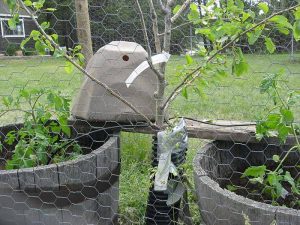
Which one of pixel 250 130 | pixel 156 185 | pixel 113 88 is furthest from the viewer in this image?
pixel 113 88

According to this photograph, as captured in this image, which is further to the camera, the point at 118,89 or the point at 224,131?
the point at 118,89

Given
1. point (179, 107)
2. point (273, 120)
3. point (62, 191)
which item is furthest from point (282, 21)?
point (179, 107)

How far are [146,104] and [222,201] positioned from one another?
599 millimetres

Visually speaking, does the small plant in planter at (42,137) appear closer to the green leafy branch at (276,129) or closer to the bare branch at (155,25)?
the bare branch at (155,25)

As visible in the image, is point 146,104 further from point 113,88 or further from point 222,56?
point 222,56

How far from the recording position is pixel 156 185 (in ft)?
4.26

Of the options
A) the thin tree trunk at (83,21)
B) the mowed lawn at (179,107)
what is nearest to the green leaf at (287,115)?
the mowed lawn at (179,107)

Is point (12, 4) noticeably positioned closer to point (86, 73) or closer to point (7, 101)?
point (86, 73)

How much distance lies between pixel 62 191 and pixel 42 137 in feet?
0.90

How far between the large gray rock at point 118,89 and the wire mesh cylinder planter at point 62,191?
0.48 feet

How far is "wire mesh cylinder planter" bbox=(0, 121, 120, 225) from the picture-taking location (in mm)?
1271

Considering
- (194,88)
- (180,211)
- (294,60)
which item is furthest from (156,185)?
(294,60)

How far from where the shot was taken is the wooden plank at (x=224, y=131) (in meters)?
1.38

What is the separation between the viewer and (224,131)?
140 centimetres
